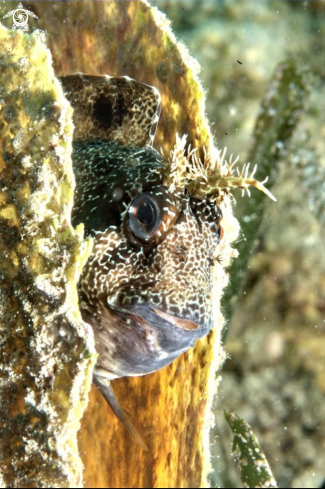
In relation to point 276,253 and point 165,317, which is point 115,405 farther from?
point 276,253

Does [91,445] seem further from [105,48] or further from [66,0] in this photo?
[66,0]

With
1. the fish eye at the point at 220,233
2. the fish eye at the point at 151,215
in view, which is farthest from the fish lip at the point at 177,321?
the fish eye at the point at 220,233

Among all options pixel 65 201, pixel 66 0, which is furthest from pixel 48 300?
pixel 66 0

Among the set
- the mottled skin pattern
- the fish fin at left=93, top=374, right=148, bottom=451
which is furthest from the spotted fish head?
the fish fin at left=93, top=374, right=148, bottom=451

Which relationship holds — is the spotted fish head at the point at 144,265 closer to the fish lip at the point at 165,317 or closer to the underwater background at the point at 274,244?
the fish lip at the point at 165,317

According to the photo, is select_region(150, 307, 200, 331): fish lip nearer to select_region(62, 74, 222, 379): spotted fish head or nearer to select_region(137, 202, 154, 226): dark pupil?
select_region(62, 74, 222, 379): spotted fish head

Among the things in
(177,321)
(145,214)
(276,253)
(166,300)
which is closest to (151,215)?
(145,214)
